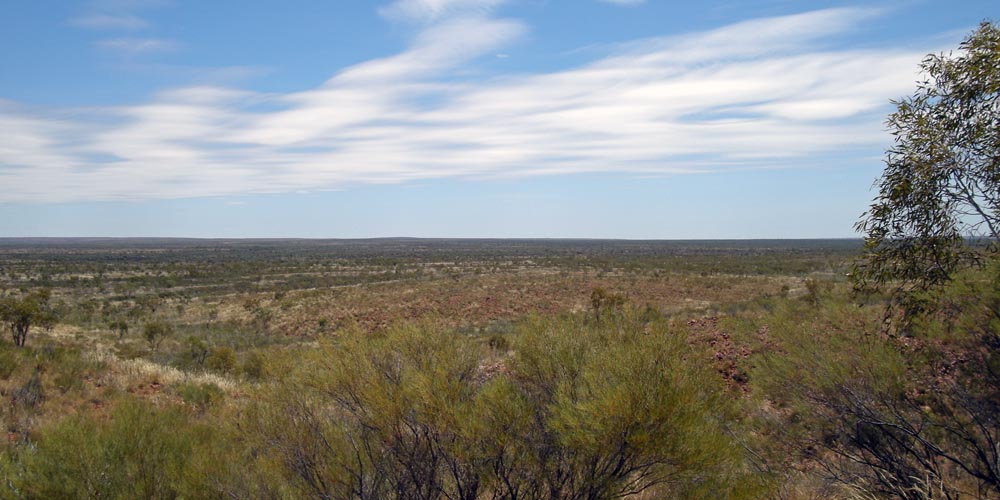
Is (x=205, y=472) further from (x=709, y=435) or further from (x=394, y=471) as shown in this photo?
(x=709, y=435)

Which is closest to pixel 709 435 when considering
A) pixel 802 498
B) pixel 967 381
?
pixel 802 498

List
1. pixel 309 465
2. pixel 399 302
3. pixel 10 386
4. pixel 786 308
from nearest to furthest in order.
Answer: pixel 309 465, pixel 786 308, pixel 10 386, pixel 399 302

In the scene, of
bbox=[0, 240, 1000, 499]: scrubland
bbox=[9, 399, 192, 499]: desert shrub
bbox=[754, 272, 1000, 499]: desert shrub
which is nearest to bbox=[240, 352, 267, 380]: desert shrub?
bbox=[0, 240, 1000, 499]: scrubland

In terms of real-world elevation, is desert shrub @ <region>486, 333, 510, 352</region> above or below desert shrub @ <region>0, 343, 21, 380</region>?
below

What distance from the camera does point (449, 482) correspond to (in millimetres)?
5930

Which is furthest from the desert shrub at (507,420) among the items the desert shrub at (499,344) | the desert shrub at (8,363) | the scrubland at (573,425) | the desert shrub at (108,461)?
the desert shrub at (499,344)

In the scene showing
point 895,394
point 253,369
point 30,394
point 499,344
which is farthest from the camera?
point 499,344

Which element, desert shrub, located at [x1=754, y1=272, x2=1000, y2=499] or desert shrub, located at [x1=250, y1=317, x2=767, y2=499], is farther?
desert shrub, located at [x1=754, y1=272, x2=1000, y2=499]

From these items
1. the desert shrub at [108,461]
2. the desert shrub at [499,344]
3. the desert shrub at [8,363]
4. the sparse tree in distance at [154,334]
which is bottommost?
the sparse tree in distance at [154,334]

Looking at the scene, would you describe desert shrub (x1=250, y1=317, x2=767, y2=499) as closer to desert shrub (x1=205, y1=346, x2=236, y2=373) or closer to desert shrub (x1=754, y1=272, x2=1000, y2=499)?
desert shrub (x1=754, y1=272, x2=1000, y2=499)

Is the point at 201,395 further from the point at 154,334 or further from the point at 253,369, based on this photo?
the point at 154,334

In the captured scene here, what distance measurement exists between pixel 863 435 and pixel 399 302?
1179 inches

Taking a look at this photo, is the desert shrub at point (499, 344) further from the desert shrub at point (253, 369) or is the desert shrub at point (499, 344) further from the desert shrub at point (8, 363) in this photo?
the desert shrub at point (8, 363)

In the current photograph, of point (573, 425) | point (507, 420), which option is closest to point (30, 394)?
point (507, 420)
